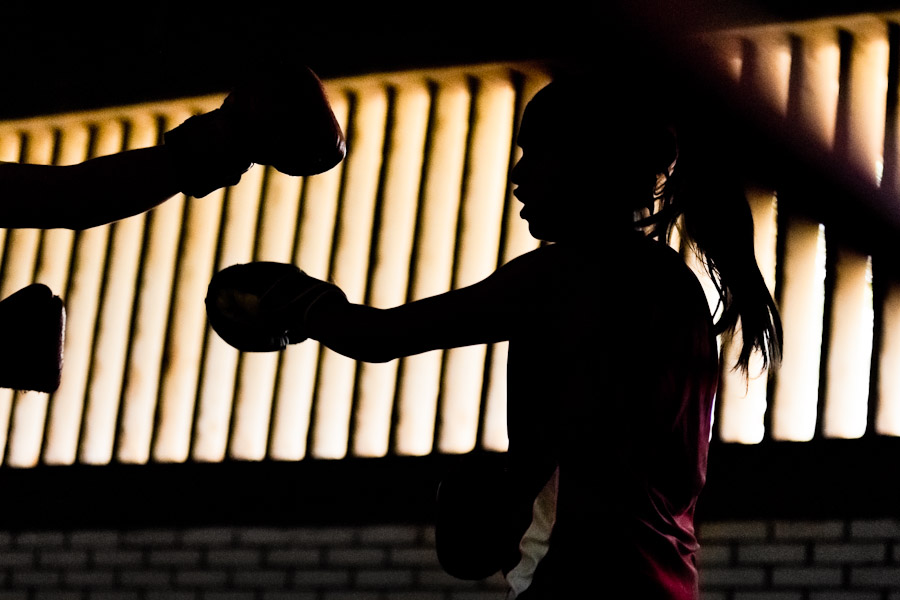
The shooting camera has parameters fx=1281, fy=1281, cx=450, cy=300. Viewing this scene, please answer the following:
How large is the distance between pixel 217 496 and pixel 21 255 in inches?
57.6

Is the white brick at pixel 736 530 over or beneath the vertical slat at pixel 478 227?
beneath

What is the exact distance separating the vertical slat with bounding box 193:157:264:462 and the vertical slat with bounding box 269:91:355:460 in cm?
22

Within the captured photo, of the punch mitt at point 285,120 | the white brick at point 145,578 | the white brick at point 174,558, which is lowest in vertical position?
the white brick at point 145,578

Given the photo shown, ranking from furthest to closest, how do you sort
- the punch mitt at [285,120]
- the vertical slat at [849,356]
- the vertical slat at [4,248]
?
the vertical slat at [4,248]
the vertical slat at [849,356]
the punch mitt at [285,120]

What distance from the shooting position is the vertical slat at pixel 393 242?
4730 millimetres

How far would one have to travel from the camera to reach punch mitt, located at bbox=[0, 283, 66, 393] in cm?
232

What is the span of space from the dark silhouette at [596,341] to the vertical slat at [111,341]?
3.14 m

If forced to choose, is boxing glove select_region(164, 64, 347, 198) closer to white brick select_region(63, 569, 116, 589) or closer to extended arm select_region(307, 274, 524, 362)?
extended arm select_region(307, 274, 524, 362)

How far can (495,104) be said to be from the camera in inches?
192

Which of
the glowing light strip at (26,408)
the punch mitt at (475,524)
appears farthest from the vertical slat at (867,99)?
the glowing light strip at (26,408)

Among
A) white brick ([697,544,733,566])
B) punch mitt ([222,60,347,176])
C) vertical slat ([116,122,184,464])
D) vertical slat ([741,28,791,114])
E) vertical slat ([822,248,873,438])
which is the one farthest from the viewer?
vertical slat ([116,122,184,464])

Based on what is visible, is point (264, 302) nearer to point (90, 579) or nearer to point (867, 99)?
point (867, 99)

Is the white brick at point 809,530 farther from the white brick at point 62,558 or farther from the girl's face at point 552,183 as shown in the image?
the white brick at point 62,558

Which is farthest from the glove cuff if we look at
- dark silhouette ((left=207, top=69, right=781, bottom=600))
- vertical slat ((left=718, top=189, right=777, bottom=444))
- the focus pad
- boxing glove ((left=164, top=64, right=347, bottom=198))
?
vertical slat ((left=718, top=189, right=777, bottom=444))
